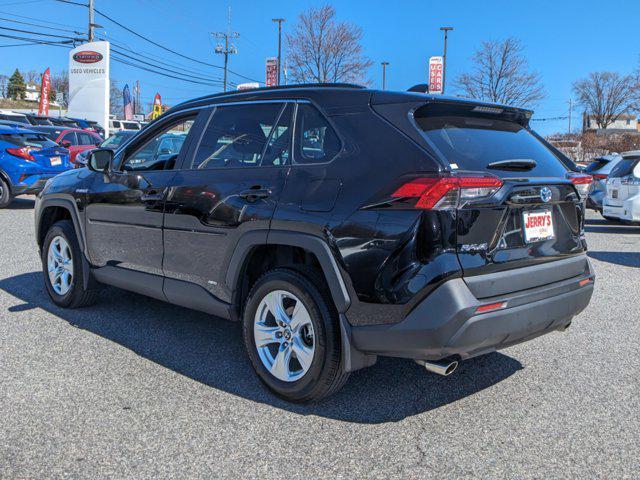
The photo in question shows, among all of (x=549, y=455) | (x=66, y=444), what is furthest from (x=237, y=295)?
(x=549, y=455)

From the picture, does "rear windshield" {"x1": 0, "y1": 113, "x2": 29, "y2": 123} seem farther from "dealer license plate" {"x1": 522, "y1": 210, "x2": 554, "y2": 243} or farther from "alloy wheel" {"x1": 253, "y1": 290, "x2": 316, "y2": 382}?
"dealer license plate" {"x1": 522, "y1": 210, "x2": 554, "y2": 243}

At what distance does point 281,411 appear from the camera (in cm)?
345

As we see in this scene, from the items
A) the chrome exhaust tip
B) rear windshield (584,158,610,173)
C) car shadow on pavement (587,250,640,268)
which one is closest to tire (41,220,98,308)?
the chrome exhaust tip

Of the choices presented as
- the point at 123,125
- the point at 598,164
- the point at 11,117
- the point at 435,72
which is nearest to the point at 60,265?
the point at 598,164

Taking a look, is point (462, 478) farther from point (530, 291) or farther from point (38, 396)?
point (38, 396)

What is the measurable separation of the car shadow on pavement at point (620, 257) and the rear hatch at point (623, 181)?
2740 mm

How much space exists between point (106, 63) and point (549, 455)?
3718cm

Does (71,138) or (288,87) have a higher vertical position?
(71,138)

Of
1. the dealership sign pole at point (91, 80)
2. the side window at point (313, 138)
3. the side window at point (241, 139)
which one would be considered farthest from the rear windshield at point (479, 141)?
the dealership sign pole at point (91, 80)

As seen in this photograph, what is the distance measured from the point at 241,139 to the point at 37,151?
11.3m

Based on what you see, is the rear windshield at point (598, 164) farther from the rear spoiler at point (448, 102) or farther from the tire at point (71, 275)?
the tire at point (71, 275)

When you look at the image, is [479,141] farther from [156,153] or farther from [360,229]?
[156,153]

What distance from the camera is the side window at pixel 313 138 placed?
3389 mm

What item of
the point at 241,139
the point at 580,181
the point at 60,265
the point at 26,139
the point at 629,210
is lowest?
the point at 60,265
